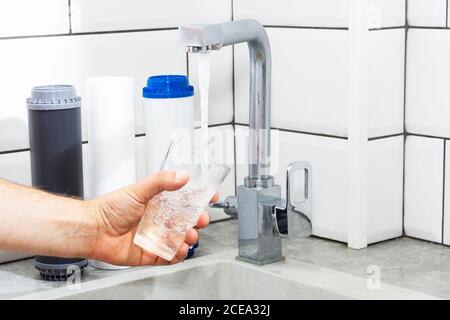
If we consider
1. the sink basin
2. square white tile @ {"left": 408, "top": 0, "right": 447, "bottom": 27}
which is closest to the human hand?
the sink basin

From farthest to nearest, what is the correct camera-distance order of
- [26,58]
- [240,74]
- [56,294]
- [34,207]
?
[240,74], [26,58], [56,294], [34,207]

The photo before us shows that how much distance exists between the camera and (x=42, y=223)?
1.03m

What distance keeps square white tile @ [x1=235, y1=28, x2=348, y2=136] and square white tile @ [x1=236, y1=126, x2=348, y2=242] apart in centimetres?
2

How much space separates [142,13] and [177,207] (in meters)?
0.51

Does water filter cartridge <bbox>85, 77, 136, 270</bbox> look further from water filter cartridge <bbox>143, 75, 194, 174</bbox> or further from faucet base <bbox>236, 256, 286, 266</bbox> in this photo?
faucet base <bbox>236, 256, 286, 266</bbox>

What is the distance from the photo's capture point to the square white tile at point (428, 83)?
1292 millimetres

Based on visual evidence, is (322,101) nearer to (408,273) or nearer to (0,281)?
(408,273)

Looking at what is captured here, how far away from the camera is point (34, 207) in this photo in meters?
1.04

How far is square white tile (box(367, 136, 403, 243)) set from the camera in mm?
1337

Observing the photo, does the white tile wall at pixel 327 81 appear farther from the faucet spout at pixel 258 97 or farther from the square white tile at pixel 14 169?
the square white tile at pixel 14 169

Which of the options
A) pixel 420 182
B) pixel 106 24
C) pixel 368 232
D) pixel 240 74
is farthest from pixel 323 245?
pixel 106 24

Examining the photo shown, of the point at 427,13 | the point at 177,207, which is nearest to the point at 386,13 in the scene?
the point at 427,13

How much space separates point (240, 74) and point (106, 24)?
0.25 meters

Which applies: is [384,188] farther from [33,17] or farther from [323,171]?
[33,17]
